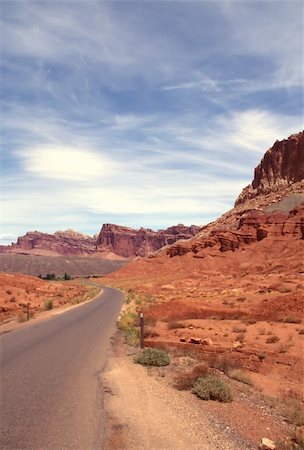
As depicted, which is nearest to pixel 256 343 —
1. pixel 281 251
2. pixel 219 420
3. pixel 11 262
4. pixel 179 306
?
pixel 219 420

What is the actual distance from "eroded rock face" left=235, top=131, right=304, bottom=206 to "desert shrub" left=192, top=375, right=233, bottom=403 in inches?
4535

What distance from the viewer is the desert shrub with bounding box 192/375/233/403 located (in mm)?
9148

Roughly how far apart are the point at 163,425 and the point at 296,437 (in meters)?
2.19

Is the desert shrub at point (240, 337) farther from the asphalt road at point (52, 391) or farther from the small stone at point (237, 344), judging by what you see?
the asphalt road at point (52, 391)

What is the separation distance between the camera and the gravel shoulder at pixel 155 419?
6.68 m

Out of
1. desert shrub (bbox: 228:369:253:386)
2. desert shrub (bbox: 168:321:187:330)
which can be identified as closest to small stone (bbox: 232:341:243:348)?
desert shrub (bbox: 168:321:187:330)

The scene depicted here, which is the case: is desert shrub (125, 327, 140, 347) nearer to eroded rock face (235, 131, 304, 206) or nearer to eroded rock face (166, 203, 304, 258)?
eroded rock face (166, 203, 304, 258)

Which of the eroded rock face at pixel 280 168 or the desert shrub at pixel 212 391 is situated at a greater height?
the eroded rock face at pixel 280 168

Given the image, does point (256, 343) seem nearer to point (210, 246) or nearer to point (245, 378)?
point (245, 378)

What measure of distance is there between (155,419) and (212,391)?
6.22ft

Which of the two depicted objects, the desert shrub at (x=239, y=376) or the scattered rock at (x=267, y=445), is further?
the desert shrub at (x=239, y=376)

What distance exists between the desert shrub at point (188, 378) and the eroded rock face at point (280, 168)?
113548 millimetres

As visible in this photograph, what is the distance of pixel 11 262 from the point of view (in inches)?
5842

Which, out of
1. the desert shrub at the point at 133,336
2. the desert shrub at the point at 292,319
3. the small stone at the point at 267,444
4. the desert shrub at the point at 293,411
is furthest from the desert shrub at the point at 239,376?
the desert shrub at the point at 292,319
